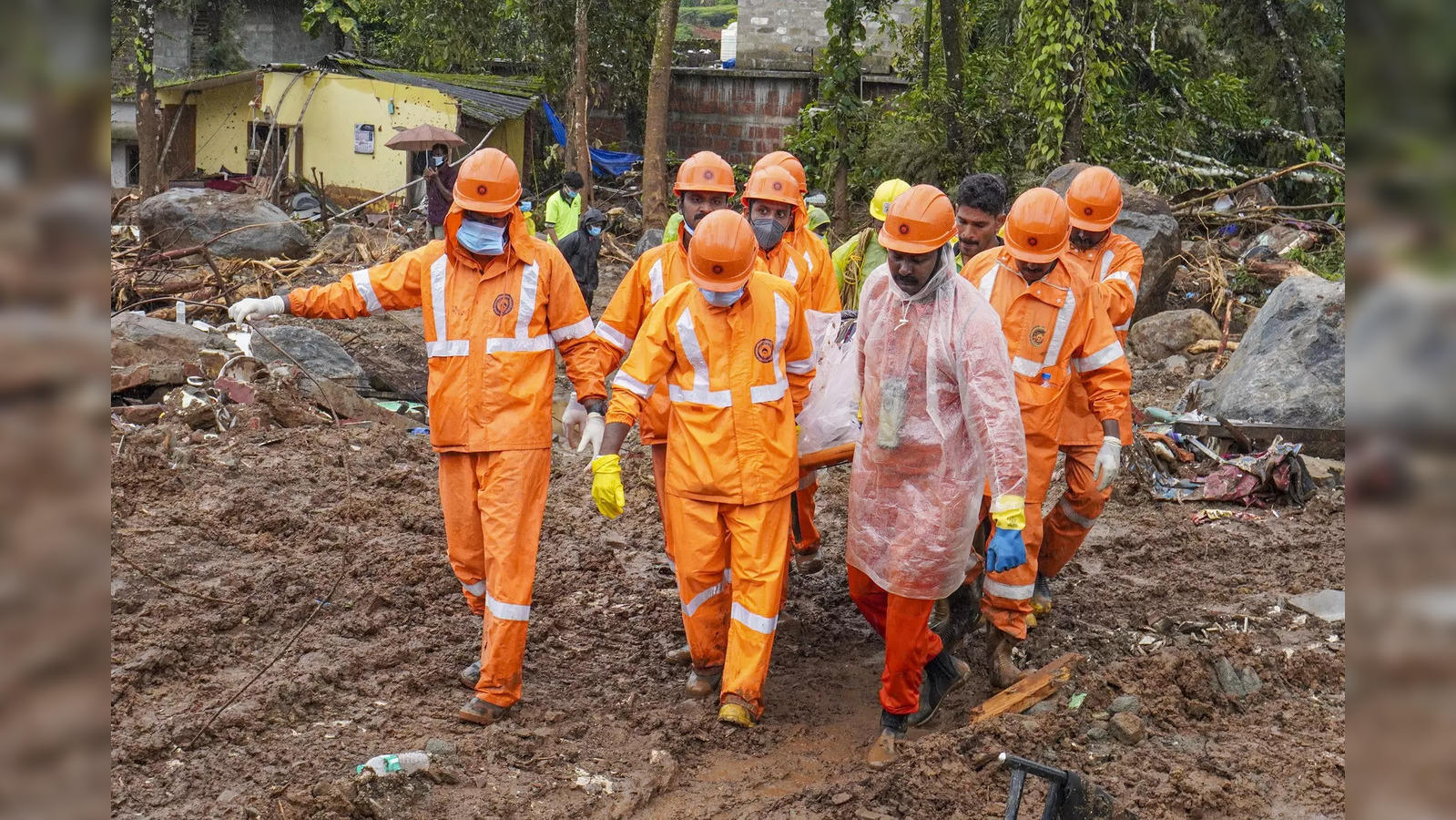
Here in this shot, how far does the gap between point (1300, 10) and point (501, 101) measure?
1217 cm

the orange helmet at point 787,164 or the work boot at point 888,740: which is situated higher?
the orange helmet at point 787,164

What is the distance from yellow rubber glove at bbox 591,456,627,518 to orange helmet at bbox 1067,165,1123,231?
2585 millimetres

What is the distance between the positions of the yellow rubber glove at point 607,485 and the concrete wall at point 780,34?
18.8 metres

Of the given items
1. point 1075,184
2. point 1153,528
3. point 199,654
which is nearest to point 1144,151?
point 1153,528

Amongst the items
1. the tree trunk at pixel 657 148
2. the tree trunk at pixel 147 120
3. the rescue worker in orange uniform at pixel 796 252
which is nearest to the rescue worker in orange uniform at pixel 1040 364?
the rescue worker in orange uniform at pixel 796 252

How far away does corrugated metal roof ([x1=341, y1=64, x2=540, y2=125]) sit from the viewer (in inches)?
815

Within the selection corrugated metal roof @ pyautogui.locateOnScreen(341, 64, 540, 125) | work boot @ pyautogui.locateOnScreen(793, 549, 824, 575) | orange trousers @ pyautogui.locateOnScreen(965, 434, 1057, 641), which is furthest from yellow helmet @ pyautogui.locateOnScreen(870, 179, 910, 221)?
corrugated metal roof @ pyautogui.locateOnScreen(341, 64, 540, 125)

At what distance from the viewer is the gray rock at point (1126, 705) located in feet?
15.0

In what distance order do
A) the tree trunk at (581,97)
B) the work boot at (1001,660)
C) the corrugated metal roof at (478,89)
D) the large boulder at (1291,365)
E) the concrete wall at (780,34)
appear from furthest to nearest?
the concrete wall at (780,34) < the corrugated metal roof at (478,89) < the tree trunk at (581,97) < the large boulder at (1291,365) < the work boot at (1001,660)

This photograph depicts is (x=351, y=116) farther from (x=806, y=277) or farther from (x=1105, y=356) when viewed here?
(x=1105, y=356)

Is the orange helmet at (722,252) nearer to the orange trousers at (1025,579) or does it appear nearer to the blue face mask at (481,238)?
the blue face mask at (481,238)

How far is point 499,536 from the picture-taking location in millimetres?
4547

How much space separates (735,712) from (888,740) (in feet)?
1.82

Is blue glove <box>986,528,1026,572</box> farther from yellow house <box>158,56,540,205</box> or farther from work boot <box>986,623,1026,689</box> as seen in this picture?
yellow house <box>158,56,540,205</box>
